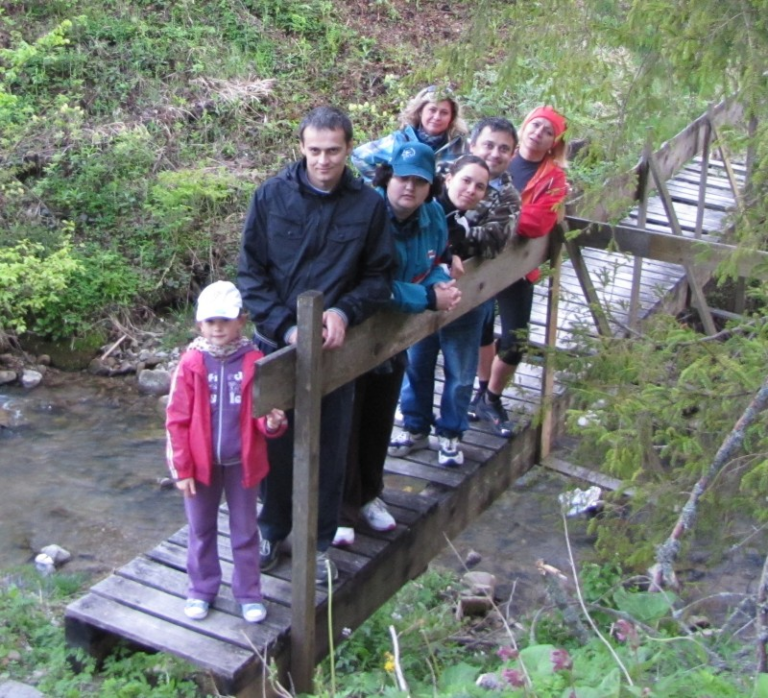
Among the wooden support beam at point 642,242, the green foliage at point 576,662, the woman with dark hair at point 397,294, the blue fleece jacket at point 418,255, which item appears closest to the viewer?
the green foliage at point 576,662

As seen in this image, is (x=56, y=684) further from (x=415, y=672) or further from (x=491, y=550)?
(x=491, y=550)

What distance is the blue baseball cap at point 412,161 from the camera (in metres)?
4.27

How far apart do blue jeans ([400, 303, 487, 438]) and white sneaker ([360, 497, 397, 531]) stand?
0.72m

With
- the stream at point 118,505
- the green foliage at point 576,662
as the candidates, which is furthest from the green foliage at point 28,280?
the green foliage at point 576,662

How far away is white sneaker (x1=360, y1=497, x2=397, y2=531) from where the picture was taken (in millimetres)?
5020

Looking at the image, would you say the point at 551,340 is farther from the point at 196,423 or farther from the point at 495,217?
the point at 196,423

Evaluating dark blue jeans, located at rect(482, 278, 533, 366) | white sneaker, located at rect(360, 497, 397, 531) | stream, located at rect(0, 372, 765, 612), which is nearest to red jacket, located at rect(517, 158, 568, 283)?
dark blue jeans, located at rect(482, 278, 533, 366)

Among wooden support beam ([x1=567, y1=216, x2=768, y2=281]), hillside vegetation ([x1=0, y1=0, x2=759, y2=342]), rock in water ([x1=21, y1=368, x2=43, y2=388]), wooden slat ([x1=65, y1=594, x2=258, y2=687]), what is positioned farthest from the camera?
hillside vegetation ([x1=0, y1=0, x2=759, y2=342])

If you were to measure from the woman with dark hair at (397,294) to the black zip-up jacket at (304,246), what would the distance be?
27 cm

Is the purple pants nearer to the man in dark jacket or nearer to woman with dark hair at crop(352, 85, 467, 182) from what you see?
the man in dark jacket

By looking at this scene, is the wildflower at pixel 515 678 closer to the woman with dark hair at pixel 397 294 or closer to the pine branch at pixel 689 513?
the pine branch at pixel 689 513

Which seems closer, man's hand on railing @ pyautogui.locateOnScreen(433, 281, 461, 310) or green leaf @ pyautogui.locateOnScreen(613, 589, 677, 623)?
green leaf @ pyautogui.locateOnScreen(613, 589, 677, 623)

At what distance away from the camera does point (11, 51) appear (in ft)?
39.4

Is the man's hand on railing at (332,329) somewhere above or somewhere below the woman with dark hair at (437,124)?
below
